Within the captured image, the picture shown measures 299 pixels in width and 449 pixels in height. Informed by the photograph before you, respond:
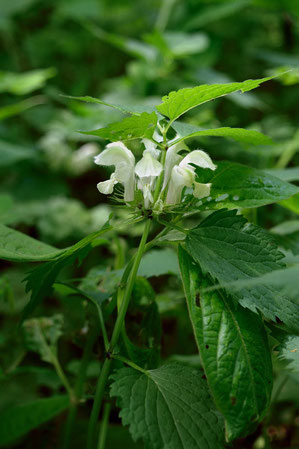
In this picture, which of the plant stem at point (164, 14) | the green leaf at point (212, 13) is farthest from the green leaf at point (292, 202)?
the plant stem at point (164, 14)

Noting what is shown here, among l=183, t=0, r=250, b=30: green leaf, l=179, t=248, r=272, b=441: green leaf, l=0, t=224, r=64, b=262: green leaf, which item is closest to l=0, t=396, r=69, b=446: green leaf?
l=0, t=224, r=64, b=262: green leaf

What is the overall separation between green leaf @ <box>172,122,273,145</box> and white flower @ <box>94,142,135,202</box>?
0.07 meters

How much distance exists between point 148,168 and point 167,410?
0.96ft

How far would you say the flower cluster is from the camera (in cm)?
55

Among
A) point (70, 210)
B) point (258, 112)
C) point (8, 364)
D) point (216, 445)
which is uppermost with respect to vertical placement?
point (258, 112)

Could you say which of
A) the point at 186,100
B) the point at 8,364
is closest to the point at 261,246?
the point at 186,100

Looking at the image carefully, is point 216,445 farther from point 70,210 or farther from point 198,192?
point 70,210

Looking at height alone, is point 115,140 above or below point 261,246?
above

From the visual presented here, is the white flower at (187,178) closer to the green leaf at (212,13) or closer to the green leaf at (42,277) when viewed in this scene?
the green leaf at (42,277)

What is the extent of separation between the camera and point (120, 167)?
0.59 meters

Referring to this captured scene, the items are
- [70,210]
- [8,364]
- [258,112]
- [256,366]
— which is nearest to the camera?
[256,366]

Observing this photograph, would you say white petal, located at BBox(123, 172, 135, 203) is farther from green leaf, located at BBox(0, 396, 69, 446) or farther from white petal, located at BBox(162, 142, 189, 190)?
green leaf, located at BBox(0, 396, 69, 446)

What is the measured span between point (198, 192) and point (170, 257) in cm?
28

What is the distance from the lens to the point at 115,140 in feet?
1.98
